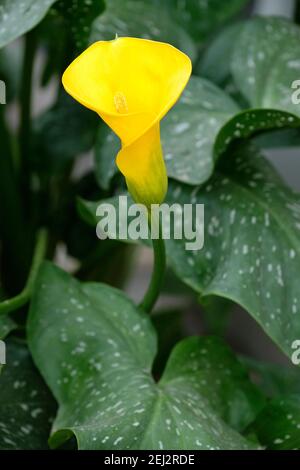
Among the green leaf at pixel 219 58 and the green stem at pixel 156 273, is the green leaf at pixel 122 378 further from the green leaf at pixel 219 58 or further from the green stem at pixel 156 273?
the green leaf at pixel 219 58

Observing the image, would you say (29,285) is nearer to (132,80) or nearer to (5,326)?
(5,326)

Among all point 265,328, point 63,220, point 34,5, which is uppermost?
point 34,5

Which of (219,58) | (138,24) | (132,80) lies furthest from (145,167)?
(219,58)

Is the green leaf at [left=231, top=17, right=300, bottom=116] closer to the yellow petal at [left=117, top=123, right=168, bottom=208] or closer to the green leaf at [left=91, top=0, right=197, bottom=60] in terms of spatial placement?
the green leaf at [left=91, top=0, right=197, bottom=60]

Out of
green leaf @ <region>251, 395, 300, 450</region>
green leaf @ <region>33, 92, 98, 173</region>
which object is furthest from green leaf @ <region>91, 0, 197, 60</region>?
green leaf @ <region>251, 395, 300, 450</region>

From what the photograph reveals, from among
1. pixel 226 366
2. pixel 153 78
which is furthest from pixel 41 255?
pixel 153 78
